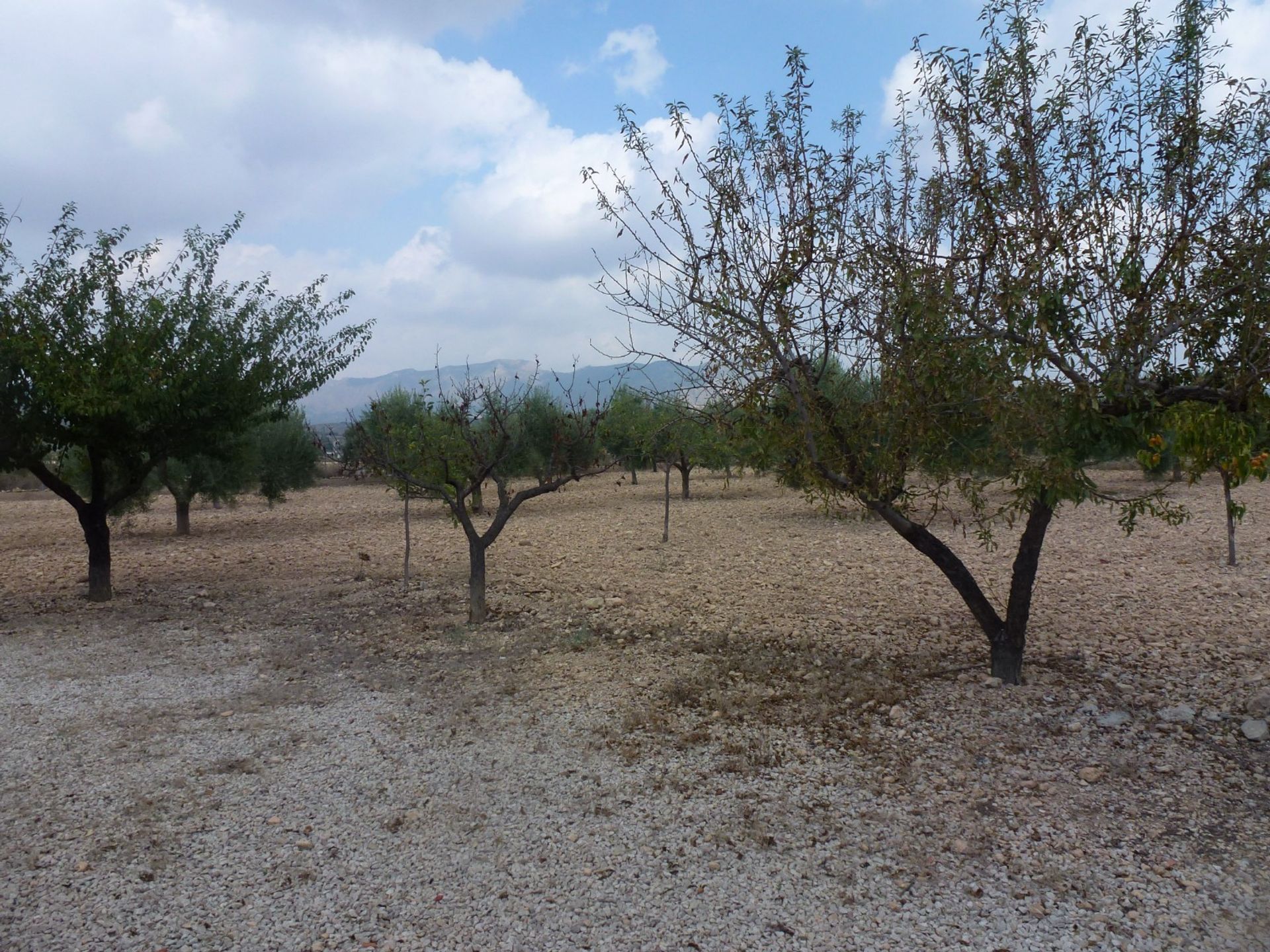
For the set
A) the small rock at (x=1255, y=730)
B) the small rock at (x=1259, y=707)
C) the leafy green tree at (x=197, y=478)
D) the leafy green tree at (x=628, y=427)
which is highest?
the leafy green tree at (x=628, y=427)

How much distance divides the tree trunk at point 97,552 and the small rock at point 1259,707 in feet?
41.3

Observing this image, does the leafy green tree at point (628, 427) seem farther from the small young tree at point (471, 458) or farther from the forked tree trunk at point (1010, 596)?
the forked tree trunk at point (1010, 596)

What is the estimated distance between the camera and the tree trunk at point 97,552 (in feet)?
37.6

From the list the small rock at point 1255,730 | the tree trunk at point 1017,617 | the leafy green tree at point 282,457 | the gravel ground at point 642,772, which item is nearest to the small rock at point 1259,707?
the small rock at point 1255,730

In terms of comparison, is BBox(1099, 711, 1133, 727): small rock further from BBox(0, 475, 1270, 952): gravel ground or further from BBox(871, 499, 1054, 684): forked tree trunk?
BBox(871, 499, 1054, 684): forked tree trunk

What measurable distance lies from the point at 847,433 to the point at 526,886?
375 cm

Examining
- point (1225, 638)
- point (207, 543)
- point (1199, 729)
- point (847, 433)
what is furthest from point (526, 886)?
point (207, 543)

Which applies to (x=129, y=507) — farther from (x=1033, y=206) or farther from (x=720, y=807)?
(x=1033, y=206)

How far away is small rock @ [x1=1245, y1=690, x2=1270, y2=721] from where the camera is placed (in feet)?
19.3

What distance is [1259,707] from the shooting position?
593 centimetres

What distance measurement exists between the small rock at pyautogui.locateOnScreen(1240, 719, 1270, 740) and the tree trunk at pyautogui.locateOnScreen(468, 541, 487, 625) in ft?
22.9

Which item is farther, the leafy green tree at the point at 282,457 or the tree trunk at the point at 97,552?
the leafy green tree at the point at 282,457

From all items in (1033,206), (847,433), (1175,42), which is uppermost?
(1175,42)

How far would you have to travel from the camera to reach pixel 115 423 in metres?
10.8
